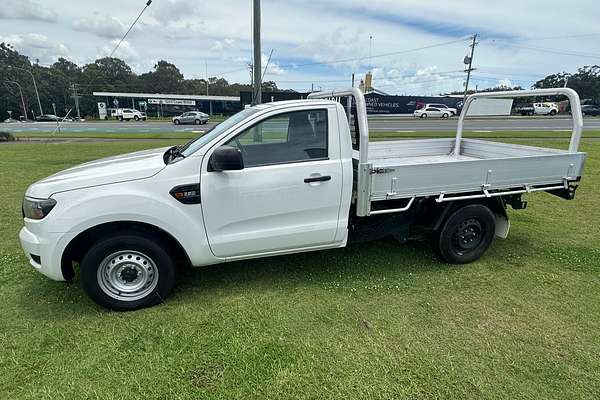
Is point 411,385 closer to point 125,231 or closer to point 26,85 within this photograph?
point 125,231

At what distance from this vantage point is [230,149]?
9.71 ft

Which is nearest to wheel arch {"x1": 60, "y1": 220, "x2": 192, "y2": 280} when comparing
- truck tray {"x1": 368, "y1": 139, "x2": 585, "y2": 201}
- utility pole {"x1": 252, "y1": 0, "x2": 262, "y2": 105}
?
truck tray {"x1": 368, "y1": 139, "x2": 585, "y2": 201}

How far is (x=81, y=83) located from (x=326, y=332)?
94.9 meters

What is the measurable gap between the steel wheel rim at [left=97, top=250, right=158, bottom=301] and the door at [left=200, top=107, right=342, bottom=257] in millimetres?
627

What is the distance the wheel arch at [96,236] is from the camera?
304cm

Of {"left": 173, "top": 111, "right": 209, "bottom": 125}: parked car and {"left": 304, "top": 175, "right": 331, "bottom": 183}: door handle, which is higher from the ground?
{"left": 304, "top": 175, "right": 331, "bottom": 183}: door handle

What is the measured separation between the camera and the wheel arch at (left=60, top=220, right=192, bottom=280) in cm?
304

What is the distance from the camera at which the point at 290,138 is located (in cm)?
344

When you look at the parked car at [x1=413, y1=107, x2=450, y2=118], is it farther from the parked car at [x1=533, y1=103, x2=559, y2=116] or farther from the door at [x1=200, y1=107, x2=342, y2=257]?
the door at [x1=200, y1=107, x2=342, y2=257]

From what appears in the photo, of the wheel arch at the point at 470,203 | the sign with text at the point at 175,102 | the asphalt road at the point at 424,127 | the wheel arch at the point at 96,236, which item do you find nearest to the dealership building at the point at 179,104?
the sign with text at the point at 175,102

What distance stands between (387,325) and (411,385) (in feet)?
2.18

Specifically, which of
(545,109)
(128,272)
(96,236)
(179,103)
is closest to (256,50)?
(96,236)

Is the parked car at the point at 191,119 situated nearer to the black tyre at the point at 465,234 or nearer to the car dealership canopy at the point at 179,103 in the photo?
the car dealership canopy at the point at 179,103

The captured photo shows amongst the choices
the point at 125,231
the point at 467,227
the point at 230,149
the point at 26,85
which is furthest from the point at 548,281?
the point at 26,85
